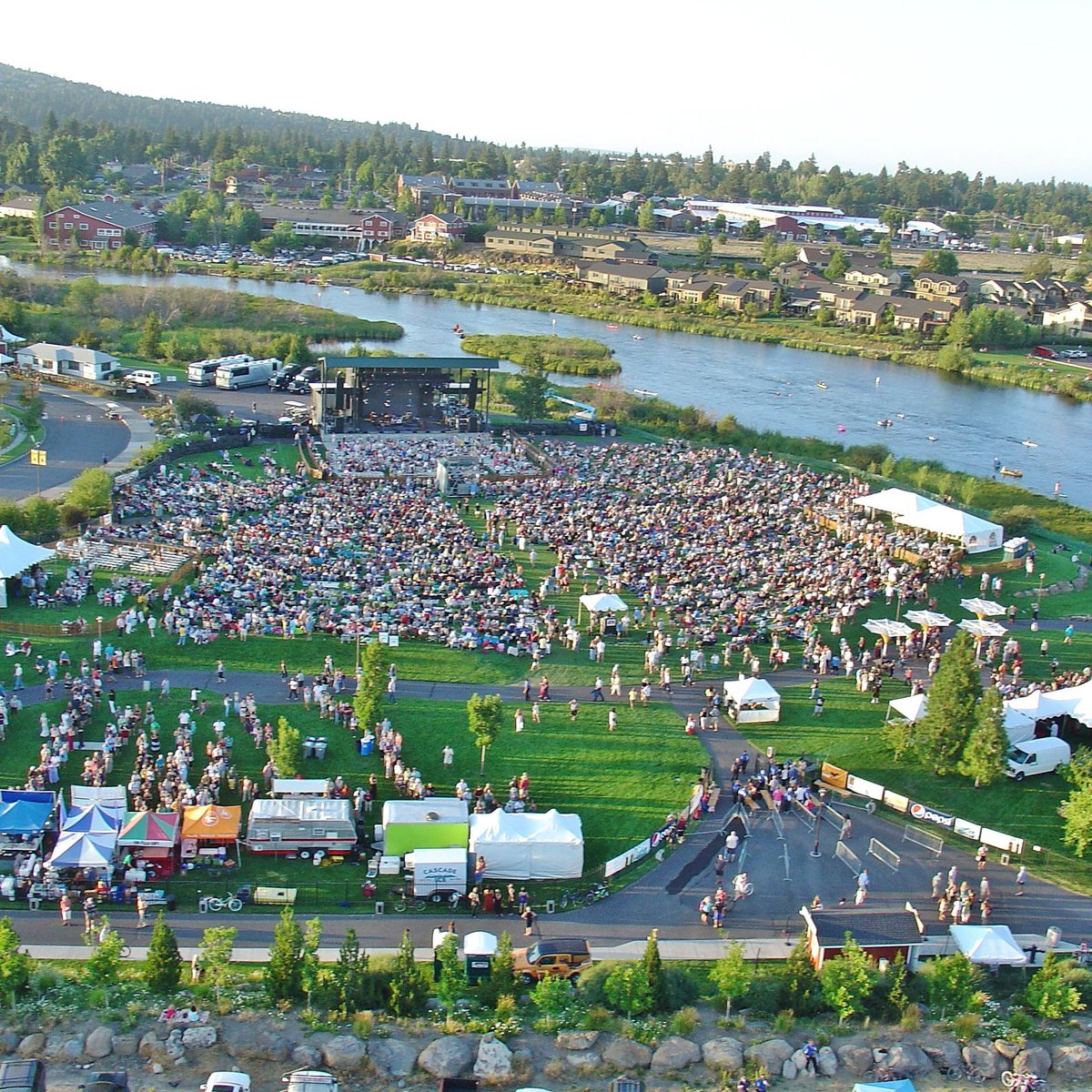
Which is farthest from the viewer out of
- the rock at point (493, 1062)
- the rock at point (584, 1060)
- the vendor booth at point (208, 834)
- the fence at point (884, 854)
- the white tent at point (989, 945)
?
the fence at point (884, 854)

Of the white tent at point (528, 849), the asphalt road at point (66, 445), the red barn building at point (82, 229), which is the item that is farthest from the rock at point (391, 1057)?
the red barn building at point (82, 229)

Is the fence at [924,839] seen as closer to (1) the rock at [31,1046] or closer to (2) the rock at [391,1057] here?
(2) the rock at [391,1057]

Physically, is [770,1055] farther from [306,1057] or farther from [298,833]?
[298,833]

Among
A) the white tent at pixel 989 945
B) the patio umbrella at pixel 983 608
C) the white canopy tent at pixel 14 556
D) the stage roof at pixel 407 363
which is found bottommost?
the white tent at pixel 989 945

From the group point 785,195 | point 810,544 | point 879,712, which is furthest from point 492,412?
point 785,195

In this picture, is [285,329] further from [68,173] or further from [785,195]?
[785,195]

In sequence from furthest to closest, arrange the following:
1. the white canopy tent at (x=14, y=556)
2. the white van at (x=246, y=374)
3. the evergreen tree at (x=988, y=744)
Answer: the white van at (x=246, y=374), the white canopy tent at (x=14, y=556), the evergreen tree at (x=988, y=744)
